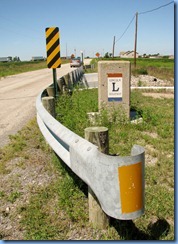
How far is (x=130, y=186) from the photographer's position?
2.03m

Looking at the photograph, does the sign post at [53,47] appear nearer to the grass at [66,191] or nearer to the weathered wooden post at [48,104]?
the grass at [66,191]

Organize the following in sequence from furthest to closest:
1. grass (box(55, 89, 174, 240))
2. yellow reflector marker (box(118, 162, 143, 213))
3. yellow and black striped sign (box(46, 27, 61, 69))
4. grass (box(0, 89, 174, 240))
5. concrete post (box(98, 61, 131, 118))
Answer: yellow and black striped sign (box(46, 27, 61, 69)) < concrete post (box(98, 61, 131, 118)) < grass (box(55, 89, 174, 240)) < grass (box(0, 89, 174, 240)) < yellow reflector marker (box(118, 162, 143, 213))

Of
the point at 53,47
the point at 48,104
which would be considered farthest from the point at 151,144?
the point at 53,47

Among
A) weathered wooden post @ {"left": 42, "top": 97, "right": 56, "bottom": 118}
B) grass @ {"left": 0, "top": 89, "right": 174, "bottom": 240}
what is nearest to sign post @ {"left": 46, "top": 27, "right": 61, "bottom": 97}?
grass @ {"left": 0, "top": 89, "right": 174, "bottom": 240}

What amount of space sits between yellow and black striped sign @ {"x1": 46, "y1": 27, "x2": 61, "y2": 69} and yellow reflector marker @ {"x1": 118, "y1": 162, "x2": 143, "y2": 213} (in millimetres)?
5469

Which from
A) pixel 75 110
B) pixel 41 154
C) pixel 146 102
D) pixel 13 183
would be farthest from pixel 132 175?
pixel 146 102

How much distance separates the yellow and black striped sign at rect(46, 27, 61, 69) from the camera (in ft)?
22.7

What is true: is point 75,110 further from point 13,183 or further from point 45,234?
point 45,234

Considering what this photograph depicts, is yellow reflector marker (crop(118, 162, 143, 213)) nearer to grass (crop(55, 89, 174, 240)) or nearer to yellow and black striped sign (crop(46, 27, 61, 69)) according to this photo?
grass (crop(55, 89, 174, 240))

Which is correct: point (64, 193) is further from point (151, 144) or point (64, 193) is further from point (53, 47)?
point (53, 47)

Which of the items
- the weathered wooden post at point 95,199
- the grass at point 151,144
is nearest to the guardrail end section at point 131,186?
the weathered wooden post at point 95,199

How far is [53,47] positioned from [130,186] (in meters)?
5.70

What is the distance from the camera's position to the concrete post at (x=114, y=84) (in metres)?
6.78

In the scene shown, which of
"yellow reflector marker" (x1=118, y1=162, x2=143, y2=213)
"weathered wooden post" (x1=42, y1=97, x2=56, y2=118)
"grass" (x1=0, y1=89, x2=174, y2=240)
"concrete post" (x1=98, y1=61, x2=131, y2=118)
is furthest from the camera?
"concrete post" (x1=98, y1=61, x2=131, y2=118)
